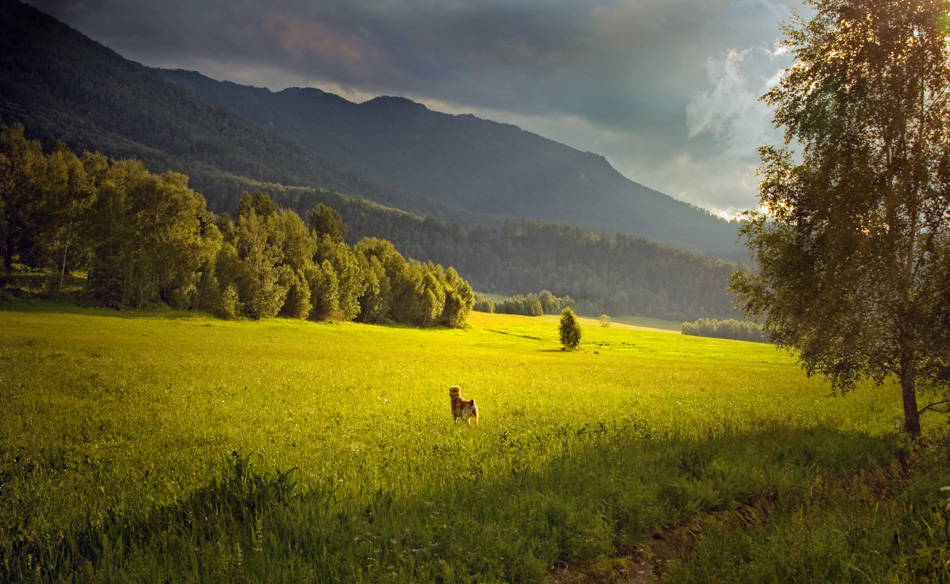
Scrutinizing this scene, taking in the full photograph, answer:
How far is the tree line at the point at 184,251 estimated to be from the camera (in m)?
26.1

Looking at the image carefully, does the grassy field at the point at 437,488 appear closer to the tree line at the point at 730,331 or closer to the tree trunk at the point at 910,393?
the tree trunk at the point at 910,393

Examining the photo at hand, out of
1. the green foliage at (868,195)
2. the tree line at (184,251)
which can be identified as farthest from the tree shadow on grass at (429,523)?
the tree line at (184,251)

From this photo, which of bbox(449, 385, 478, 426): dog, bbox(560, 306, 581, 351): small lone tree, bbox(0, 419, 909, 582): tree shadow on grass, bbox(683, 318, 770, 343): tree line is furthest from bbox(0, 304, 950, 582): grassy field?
bbox(683, 318, 770, 343): tree line

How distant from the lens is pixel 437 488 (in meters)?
7.86

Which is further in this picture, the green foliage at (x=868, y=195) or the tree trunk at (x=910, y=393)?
the tree trunk at (x=910, y=393)

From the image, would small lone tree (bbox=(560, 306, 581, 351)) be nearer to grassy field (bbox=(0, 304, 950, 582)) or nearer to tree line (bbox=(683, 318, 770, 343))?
grassy field (bbox=(0, 304, 950, 582))

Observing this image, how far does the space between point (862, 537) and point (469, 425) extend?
871 centimetres

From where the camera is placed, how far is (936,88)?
45.8 feet

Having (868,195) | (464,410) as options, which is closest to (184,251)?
(464,410)

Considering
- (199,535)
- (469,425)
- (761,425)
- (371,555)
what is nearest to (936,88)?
(761,425)

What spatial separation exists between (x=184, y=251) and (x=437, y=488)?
→ 6819 centimetres

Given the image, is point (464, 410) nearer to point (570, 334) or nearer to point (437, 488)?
point (437, 488)

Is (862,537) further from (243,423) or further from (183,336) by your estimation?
(183,336)

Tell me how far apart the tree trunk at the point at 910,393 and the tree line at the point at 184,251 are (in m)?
30.4
